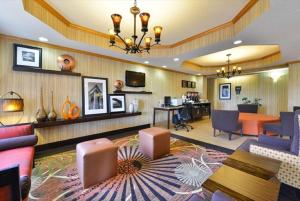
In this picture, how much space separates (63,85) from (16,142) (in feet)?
5.92

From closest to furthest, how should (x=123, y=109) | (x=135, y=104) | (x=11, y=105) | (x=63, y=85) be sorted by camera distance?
(x=11, y=105), (x=63, y=85), (x=123, y=109), (x=135, y=104)

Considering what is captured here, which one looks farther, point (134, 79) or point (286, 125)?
point (134, 79)

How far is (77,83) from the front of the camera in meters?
3.79

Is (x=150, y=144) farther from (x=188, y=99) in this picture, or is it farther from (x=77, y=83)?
(x=188, y=99)

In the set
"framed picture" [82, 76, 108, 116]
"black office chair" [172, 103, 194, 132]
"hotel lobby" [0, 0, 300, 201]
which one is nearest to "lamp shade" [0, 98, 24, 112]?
"hotel lobby" [0, 0, 300, 201]

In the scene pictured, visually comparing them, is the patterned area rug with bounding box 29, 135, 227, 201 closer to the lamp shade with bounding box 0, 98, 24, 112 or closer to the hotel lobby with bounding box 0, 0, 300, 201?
the hotel lobby with bounding box 0, 0, 300, 201

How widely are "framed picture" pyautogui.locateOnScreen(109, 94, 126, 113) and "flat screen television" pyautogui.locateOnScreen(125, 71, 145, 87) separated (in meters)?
0.57

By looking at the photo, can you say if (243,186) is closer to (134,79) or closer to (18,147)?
(18,147)

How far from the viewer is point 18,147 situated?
6.92 ft

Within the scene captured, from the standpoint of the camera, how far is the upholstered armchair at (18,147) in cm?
167

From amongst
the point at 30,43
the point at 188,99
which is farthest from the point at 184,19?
the point at 188,99

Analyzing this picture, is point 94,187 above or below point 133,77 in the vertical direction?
below

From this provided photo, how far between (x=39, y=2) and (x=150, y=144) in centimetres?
308

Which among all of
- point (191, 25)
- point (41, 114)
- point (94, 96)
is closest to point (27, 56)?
point (41, 114)
